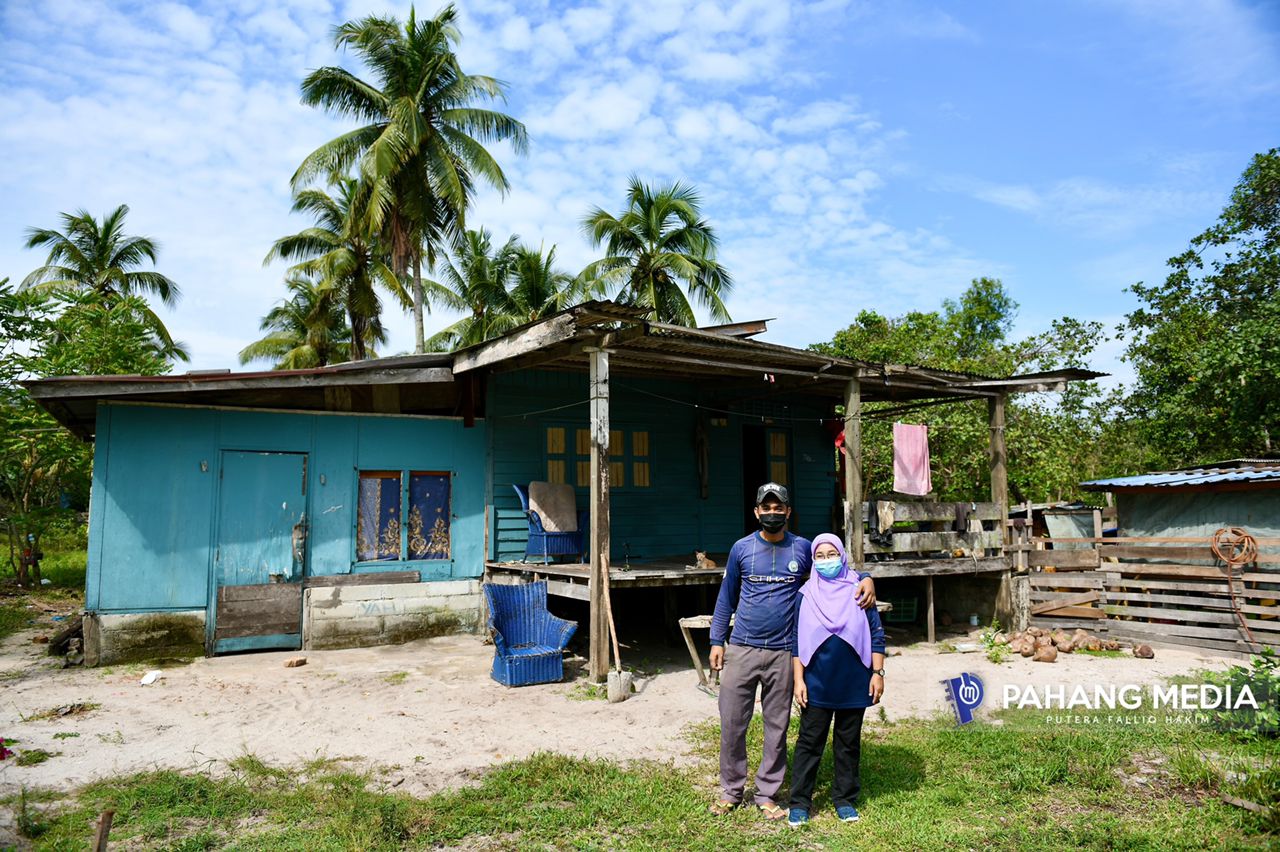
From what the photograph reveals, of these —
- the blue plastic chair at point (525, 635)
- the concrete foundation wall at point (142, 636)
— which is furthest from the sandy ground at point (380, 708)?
the concrete foundation wall at point (142, 636)

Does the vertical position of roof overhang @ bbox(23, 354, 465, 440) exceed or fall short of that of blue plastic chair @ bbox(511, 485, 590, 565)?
it exceeds it

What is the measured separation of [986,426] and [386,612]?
41.6 ft

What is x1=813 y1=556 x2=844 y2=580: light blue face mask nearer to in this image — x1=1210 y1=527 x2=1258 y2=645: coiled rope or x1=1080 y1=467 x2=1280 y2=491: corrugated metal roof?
x1=1210 y1=527 x2=1258 y2=645: coiled rope

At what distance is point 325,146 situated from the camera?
20516 millimetres

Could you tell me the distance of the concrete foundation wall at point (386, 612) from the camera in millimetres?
9945

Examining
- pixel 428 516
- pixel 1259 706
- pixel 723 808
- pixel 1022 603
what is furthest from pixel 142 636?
pixel 1022 603

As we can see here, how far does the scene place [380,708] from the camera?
730 centimetres

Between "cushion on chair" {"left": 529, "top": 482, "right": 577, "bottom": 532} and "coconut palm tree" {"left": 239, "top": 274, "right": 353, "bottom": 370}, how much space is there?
53.3 feet

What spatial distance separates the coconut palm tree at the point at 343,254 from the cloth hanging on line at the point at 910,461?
1438cm

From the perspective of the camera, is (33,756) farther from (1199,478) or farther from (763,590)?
(1199,478)

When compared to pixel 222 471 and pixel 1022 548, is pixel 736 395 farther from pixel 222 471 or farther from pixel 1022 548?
pixel 222 471

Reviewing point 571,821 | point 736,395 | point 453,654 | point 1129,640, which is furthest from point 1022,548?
point 571,821

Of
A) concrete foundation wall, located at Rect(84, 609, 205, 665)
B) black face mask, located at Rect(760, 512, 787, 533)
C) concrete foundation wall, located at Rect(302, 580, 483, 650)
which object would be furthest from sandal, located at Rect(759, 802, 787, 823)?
concrete foundation wall, located at Rect(84, 609, 205, 665)

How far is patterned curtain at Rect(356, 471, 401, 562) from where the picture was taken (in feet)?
34.1
